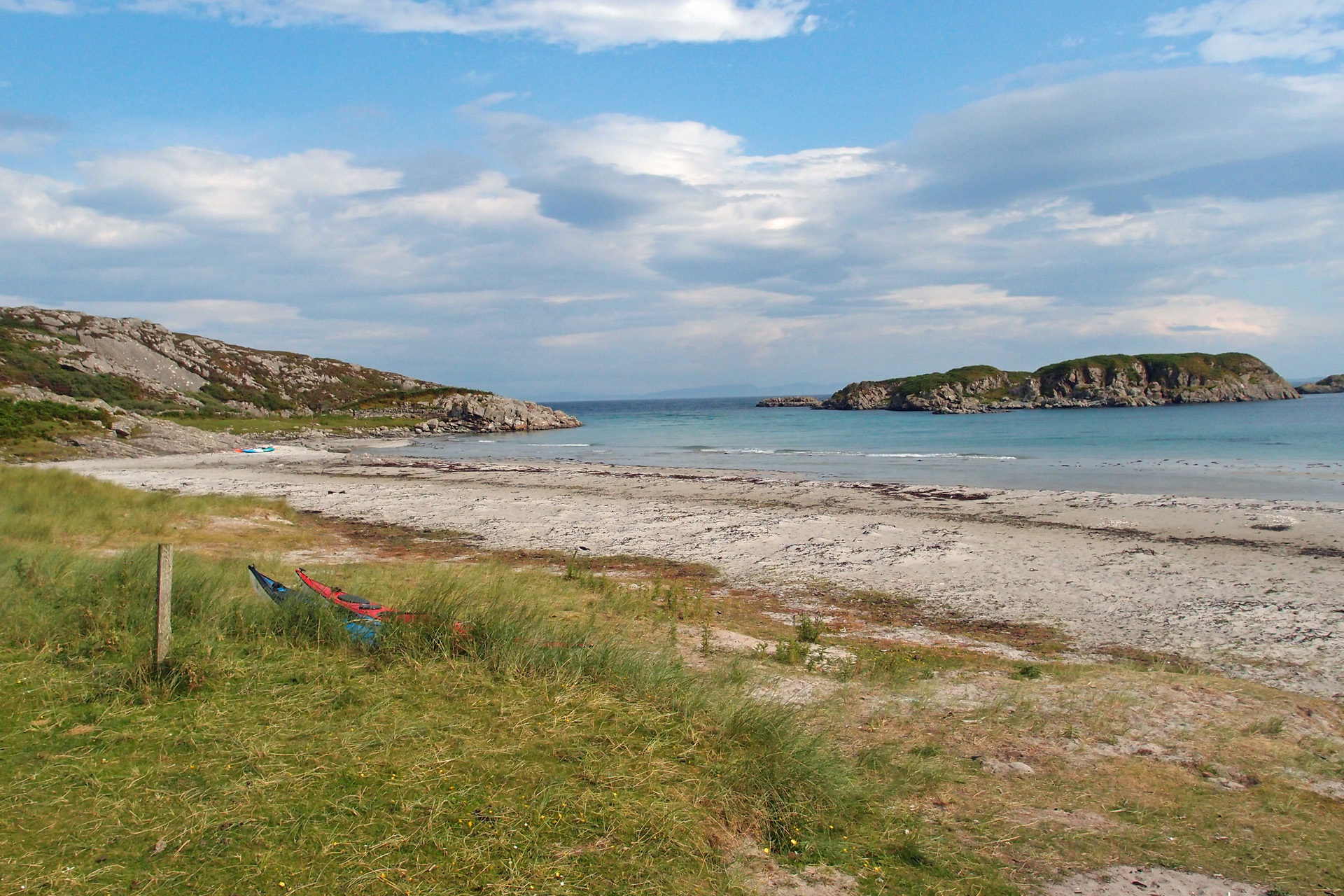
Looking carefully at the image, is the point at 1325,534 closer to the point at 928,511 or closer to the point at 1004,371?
the point at 928,511

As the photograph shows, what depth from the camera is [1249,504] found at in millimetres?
22234

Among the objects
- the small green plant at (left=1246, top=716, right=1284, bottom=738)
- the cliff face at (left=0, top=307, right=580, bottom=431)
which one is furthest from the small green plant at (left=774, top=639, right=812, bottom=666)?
the cliff face at (left=0, top=307, right=580, bottom=431)

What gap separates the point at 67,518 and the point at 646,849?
1585cm

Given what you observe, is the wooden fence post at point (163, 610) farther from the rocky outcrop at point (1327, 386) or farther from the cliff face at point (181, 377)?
the rocky outcrop at point (1327, 386)

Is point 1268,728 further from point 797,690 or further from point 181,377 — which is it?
point 181,377

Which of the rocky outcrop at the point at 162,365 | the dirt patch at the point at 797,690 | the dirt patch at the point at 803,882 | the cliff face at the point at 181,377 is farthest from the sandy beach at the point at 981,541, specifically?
the rocky outcrop at the point at 162,365

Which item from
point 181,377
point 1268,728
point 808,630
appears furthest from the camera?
point 181,377

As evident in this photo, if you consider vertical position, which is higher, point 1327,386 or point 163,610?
point 1327,386

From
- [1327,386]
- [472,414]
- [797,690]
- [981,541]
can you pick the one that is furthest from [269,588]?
[1327,386]

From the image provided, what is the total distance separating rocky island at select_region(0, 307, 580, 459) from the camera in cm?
4519

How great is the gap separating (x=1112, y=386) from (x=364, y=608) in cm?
12069

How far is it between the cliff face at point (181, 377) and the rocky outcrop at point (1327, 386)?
138 meters

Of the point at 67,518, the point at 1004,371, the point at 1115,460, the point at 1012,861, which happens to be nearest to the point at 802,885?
the point at 1012,861

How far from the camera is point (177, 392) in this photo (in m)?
72.2
